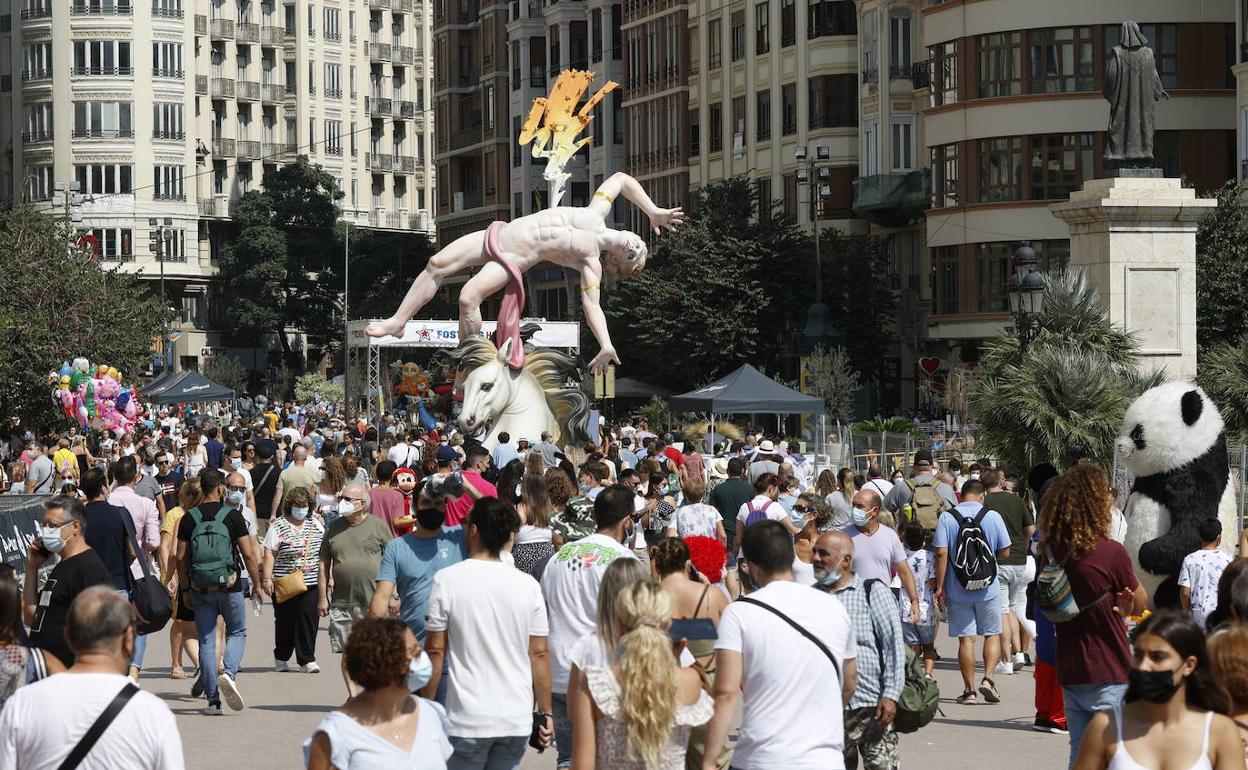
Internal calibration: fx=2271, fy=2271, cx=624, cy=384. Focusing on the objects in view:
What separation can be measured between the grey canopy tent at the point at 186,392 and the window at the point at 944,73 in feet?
67.3

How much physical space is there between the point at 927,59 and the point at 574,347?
43.5ft

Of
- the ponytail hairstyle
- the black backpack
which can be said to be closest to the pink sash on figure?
the black backpack

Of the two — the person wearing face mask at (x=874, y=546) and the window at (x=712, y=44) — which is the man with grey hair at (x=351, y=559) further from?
the window at (x=712, y=44)

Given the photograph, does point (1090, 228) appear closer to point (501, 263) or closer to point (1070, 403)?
point (1070, 403)

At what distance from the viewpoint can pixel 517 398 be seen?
99.0ft

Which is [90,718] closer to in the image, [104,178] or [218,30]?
[104,178]

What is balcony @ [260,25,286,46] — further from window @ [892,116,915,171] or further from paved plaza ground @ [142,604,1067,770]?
paved plaza ground @ [142,604,1067,770]

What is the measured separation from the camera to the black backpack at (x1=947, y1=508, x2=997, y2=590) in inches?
596

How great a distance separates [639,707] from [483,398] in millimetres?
22677

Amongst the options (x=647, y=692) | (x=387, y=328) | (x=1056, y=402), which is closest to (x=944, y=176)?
(x=387, y=328)

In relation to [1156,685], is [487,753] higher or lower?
lower

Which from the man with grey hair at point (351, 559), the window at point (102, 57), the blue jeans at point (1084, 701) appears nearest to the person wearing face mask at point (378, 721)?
the blue jeans at point (1084, 701)

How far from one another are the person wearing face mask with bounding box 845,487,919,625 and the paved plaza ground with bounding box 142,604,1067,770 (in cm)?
85

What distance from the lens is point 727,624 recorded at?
792 centimetres
